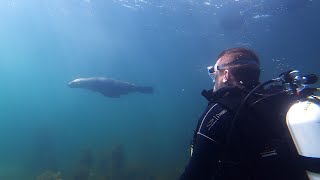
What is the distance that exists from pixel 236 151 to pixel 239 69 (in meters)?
1.01

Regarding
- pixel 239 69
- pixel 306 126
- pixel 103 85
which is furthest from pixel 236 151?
pixel 103 85

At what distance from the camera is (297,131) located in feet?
8.55

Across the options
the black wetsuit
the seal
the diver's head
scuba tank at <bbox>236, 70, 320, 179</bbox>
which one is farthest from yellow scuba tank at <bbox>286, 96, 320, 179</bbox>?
the seal

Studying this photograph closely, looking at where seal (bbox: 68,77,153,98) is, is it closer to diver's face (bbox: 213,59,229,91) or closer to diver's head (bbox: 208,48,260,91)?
diver's face (bbox: 213,59,229,91)

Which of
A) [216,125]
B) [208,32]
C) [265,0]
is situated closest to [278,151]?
[216,125]

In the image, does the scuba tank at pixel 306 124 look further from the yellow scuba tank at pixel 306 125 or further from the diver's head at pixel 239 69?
the diver's head at pixel 239 69

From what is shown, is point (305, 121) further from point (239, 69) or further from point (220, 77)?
point (220, 77)

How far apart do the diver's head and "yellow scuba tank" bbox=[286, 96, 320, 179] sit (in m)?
0.75

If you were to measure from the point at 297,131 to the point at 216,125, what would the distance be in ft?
2.28

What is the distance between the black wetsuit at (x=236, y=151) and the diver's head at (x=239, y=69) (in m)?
0.51

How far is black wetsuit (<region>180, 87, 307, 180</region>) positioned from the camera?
287cm

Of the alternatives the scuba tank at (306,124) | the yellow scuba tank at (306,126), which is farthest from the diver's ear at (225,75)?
the yellow scuba tank at (306,126)

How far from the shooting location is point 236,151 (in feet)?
9.53

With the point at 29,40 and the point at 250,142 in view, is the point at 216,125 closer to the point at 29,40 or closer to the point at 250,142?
the point at 250,142
